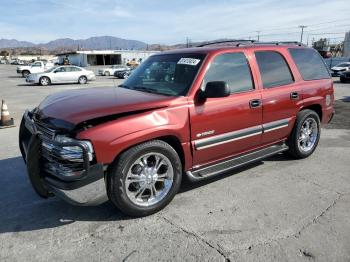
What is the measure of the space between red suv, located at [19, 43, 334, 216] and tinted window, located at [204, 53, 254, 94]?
0.05 ft

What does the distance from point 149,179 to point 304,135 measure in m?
3.19

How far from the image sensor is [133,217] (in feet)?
12.2

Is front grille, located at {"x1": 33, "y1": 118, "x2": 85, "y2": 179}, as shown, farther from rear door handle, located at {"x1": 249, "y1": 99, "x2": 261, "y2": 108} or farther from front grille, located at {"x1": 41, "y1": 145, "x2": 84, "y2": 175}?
rear door handle, located at {"x1": 249, "y1": 99, "x2": 261, "y2": 108}

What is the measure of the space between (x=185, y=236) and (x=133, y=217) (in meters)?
0.67

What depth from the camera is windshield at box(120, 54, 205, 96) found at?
4.16 meters

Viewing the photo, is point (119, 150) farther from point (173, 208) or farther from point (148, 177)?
point (173, 208)

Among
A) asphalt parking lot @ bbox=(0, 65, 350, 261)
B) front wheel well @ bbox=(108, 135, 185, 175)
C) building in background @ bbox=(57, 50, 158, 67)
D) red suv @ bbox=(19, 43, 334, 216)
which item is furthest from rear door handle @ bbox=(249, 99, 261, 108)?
building in background @ bbox=(57, 50, 158, 67)

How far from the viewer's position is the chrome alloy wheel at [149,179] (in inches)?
145

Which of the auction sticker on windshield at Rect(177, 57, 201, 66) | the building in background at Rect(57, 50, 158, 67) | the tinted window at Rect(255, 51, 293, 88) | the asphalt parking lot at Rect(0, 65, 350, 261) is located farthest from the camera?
the building in background at Rect(57, 50, 158, 67)

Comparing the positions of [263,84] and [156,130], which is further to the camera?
[263,84]

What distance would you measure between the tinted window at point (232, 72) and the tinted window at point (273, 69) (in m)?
0.31

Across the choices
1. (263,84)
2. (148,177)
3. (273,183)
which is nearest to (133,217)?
(148,177)

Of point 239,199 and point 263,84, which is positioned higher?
point 263,84

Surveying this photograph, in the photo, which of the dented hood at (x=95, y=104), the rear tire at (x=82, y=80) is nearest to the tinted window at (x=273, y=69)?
the dented hood at (x=95, y=104)
